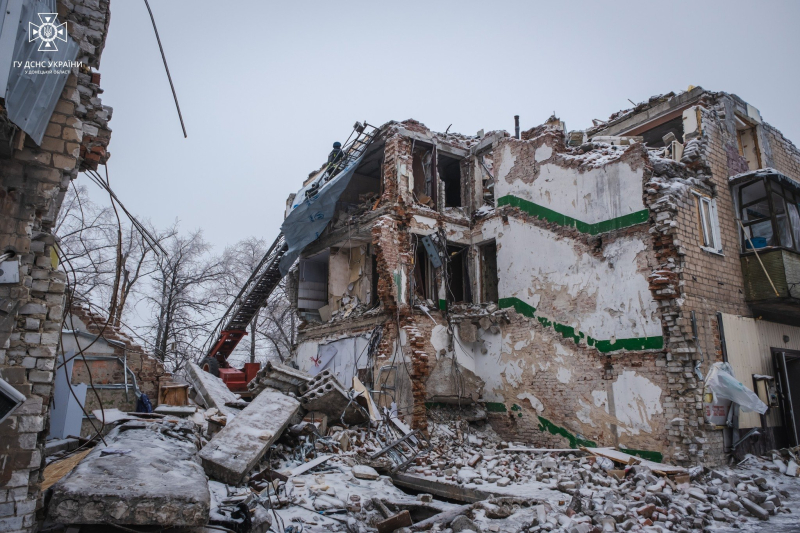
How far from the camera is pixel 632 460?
8844 millimetres

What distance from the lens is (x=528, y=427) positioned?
1197 centimetres

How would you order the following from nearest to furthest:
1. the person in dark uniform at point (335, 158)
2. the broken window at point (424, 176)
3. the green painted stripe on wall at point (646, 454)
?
the green painted stripe on wall at point (646, 454) < the broken window at point (424, 176) < the person in dark uniform at point (335, 158)

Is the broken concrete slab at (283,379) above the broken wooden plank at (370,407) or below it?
above

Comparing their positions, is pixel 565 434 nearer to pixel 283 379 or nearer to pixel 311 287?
pixel 283 379

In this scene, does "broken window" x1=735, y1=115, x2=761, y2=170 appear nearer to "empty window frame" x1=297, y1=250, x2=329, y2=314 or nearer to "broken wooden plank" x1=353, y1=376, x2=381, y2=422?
"broken wooden plank" x1=353, y1=376, x2=381, y2=422

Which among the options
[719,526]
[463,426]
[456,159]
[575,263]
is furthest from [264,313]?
[719,526]

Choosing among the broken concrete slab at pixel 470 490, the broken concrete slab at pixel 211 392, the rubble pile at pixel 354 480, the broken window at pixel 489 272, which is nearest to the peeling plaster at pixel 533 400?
the rubble pile at pixel 354 480

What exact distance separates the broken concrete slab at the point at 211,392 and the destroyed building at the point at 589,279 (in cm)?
366

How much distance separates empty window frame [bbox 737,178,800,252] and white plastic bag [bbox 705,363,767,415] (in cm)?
345

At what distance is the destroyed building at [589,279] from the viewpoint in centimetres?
996

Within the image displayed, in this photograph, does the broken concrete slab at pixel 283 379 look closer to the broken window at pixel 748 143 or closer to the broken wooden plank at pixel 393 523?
the broken wooden plank at pixel 393 523

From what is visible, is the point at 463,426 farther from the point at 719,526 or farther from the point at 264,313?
the point at 264,313

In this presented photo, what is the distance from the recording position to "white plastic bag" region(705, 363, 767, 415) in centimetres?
934

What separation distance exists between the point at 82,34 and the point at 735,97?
45.1 feet
